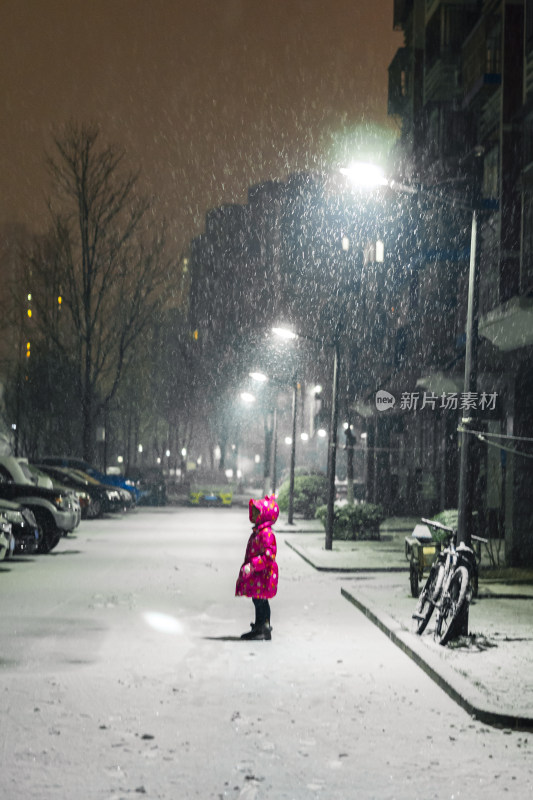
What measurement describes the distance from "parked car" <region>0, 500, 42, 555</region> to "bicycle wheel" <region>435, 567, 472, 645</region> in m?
10.1

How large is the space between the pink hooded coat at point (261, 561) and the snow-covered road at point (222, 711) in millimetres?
586

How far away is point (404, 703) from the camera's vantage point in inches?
336

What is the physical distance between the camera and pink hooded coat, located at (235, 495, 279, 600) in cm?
1152

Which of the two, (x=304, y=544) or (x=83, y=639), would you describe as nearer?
(x=83, y=639)

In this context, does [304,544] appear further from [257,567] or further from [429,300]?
[257,567]

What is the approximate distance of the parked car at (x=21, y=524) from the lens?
2000cm

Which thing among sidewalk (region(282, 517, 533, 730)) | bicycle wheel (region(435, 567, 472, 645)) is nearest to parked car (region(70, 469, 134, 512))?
sidewalk (region(282, 517, 533, 730))

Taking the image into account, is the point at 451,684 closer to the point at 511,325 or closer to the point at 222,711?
the point at 222,711

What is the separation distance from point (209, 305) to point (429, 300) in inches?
4302

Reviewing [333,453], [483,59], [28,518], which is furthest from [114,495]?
[483,59]

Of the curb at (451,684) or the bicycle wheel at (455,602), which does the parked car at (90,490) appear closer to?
the curb at (451,684)

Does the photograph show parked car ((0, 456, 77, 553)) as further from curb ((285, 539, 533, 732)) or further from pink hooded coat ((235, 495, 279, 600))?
pink hooded coat ((235, 495, 279, 600))

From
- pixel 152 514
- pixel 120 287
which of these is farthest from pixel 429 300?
pixel 120 287

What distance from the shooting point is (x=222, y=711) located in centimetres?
805
